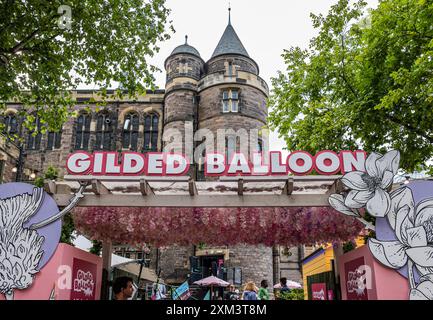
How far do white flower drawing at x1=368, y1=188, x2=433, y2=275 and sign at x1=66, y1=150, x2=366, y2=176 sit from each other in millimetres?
898

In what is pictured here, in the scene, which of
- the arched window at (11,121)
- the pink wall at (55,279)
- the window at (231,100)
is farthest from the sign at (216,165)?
the arched window at (11,121)

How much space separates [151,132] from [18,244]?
2353 centimetres

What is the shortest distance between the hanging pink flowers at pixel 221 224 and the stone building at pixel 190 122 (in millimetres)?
12735

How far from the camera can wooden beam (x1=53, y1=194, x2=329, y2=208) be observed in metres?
6.04

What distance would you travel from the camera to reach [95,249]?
10.4m

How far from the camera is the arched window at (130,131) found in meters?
28.8

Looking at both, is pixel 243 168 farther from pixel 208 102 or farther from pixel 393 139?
pixel 208 102

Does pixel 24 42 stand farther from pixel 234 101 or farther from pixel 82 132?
pixel 82 132

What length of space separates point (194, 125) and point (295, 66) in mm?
11904

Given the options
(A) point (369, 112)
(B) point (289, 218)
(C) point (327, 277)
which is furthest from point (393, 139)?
(B) point (289, 218)

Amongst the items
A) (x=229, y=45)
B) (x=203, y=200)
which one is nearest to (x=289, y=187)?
(x=203, y=200)

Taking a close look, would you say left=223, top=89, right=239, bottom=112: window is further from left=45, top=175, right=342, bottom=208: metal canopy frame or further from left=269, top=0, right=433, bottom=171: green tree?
left=45, top=175, right=342, bottom=208: metal canopy frame

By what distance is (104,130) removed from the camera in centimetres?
2928

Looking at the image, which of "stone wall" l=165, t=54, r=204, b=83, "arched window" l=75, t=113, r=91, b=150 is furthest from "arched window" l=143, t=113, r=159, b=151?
"arched window" l=75, t=113, r=91, b=150
